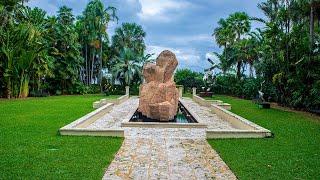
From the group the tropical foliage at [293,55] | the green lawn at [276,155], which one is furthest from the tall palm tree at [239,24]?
the green lawn at [276,155]

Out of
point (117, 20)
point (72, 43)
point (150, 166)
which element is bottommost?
point (150, 166)

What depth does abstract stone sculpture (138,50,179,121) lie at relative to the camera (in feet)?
49.1

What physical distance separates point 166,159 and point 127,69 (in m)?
34.7

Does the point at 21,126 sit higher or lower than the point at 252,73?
lower

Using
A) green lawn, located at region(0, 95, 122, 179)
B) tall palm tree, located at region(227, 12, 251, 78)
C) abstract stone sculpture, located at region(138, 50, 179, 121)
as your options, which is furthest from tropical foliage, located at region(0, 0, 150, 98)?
green lawn, located at region(0, 95, 122, 179)

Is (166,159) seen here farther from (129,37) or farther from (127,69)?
(129,37)

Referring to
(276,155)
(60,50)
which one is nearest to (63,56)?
(60,50)

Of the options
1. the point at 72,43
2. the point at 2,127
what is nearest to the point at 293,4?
the point at 2,127

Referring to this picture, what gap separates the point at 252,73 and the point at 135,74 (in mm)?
12262

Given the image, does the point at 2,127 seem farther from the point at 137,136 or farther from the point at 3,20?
the point at 3,20

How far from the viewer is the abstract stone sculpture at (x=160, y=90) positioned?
49.1 feet

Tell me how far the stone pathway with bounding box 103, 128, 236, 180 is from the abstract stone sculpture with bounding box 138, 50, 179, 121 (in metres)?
3.31

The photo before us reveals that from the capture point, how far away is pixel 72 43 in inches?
1532

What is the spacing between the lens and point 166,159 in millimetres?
8086
